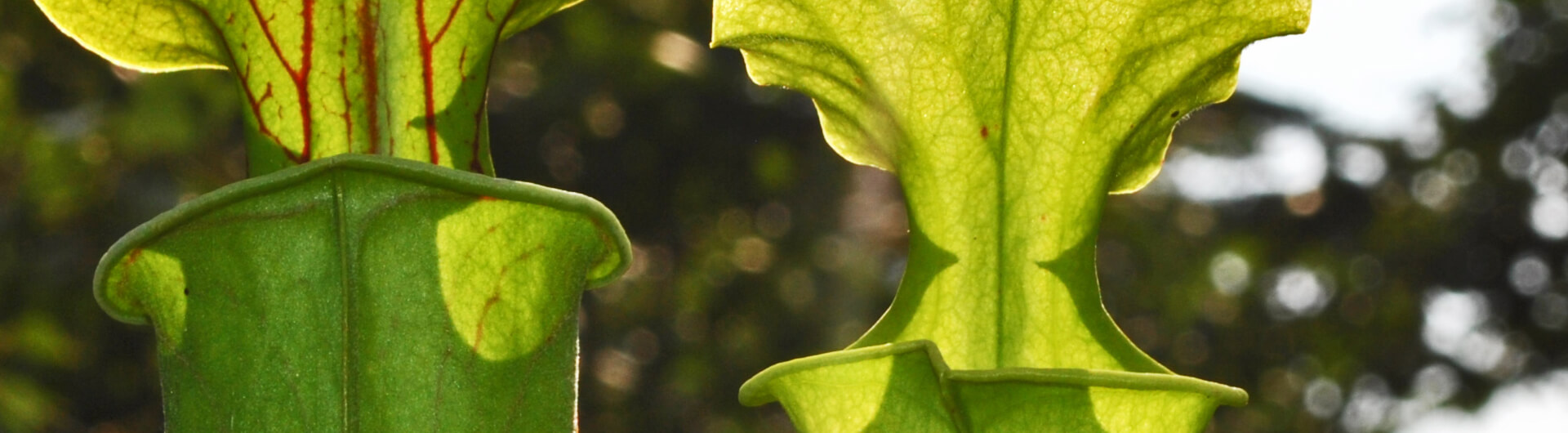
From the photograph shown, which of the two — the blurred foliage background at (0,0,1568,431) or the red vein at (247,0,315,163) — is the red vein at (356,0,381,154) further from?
the blurred foliage background at (0,0,1568,431)

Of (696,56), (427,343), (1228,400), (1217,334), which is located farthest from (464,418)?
(1217,334)

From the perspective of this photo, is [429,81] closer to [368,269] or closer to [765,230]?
[368,269]

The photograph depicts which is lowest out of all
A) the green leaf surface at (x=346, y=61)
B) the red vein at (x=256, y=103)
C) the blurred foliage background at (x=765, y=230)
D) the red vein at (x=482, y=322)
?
the blurred foliage background at (x=765, y=230)

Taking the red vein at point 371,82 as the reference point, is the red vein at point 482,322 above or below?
below

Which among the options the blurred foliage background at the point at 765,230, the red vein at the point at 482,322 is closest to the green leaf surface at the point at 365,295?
the red vein at the point at 482,322

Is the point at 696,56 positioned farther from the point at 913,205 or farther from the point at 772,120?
the point at 913,205

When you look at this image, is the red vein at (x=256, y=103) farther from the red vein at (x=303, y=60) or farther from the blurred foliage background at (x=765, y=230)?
the blurred foliage background at (x=765, y=230)
